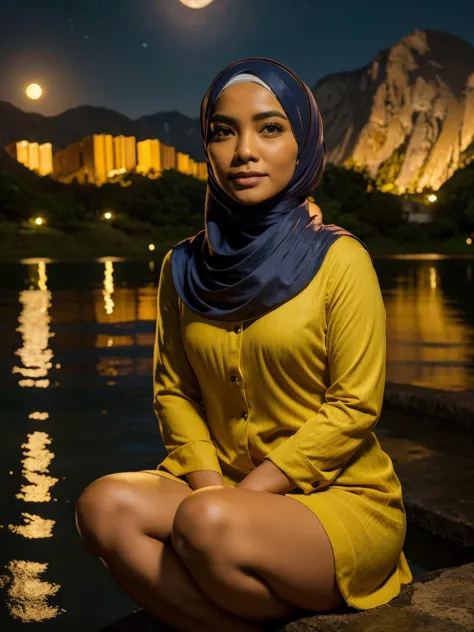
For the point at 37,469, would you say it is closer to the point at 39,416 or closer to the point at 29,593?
the point at 39,416

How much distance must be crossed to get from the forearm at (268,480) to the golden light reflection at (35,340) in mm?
5792

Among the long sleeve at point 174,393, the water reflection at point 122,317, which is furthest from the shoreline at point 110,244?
the long sleeve at point 174,393

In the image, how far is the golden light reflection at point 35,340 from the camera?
→ 8.52 meters

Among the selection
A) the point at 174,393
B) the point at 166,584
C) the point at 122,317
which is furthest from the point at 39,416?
the point at 122,317

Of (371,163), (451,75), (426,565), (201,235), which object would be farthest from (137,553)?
(451,75)

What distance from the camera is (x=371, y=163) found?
494 ft

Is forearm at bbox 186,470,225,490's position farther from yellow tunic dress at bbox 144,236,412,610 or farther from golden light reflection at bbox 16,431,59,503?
golden light reflection at bbox 16,431,59,503

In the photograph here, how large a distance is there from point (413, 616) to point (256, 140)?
1269 millimetres

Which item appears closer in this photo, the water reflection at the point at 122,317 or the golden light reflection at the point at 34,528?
the golden light reflection at the point at 34,528

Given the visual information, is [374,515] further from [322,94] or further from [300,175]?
[322,94]

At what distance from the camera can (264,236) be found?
96.8 inches

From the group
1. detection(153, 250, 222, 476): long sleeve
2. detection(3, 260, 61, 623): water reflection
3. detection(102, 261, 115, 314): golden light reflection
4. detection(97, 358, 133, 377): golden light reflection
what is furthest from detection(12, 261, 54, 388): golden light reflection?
detection(153, 250, 222, 476): long sleeve

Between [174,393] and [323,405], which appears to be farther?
[174,393]

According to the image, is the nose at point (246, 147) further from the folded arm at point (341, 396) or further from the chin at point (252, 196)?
the folded arm at point (341, 396)
